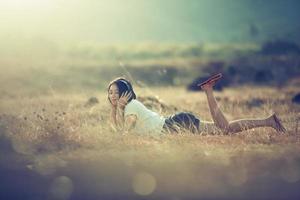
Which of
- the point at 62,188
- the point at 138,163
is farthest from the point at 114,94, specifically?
the point at 62,188

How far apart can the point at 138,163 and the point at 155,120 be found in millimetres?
1387

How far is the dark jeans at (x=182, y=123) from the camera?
958cm

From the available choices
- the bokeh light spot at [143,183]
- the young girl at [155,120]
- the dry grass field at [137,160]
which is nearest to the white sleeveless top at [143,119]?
the young girl at [155,120]

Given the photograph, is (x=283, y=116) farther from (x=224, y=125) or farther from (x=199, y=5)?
(x=199, y=5)

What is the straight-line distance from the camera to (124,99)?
9.45m

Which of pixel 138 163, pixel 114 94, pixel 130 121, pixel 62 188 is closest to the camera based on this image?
pixel 62 188

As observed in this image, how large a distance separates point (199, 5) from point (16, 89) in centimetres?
6898

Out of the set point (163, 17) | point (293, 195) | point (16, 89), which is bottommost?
point (293, 195)

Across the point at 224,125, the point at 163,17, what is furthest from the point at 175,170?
the point at 163,17

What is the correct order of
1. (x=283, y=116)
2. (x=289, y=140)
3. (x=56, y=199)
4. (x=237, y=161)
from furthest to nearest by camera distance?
(x=283, y=116), (x=289, y=140), (x=237, y=161), (x=56, y=199)

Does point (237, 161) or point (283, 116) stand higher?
point (283, 116)

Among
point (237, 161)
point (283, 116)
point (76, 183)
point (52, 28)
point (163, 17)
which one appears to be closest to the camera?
point (76, 183)

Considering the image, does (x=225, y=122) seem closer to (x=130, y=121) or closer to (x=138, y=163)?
(x=130, y=121)

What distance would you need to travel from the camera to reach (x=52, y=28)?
6562 cm
